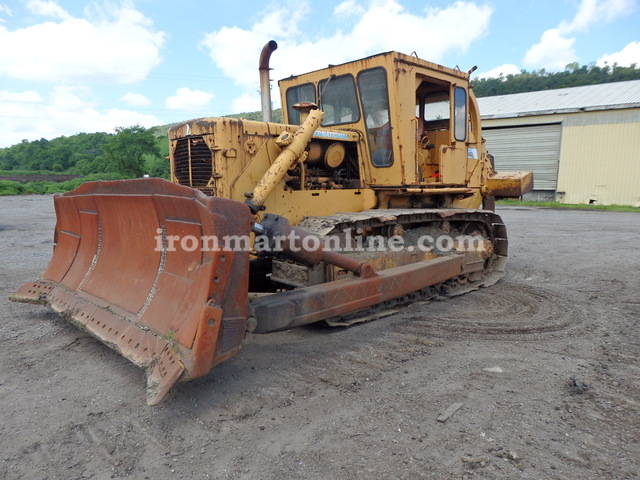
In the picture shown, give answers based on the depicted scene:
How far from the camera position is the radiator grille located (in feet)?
14.7

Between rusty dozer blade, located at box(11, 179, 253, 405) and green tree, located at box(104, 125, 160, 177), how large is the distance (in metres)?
35.5

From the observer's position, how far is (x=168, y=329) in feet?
9.91

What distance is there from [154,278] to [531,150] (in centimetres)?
2396

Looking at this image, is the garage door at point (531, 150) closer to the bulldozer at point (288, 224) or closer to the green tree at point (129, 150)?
the bulldozer at point (288, 224)

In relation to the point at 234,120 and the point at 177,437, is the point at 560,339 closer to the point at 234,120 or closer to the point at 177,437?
the point at 177,437

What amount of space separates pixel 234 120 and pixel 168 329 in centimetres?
227

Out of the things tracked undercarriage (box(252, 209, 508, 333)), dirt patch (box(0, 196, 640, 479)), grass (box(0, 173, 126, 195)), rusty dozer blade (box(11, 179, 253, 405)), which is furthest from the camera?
→ grass (box(0, 173, 126, 195))

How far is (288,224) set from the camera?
11.5 ft

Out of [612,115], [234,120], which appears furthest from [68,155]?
[234,120]

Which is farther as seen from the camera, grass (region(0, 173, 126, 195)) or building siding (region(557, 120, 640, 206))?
grass (region(0, 173, 126, 195))

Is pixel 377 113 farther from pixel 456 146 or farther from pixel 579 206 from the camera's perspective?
pixel 579 206

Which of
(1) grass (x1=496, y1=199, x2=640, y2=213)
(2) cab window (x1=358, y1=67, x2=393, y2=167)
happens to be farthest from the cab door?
(1) grass (x1=496, y1=199, x2=640, y2=213)

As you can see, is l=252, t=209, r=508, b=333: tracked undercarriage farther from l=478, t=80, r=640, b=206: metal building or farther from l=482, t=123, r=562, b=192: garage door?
l=482, t=123, r=562, b=192: garage door

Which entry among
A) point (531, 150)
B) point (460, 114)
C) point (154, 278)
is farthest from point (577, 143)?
point (154, 278)
